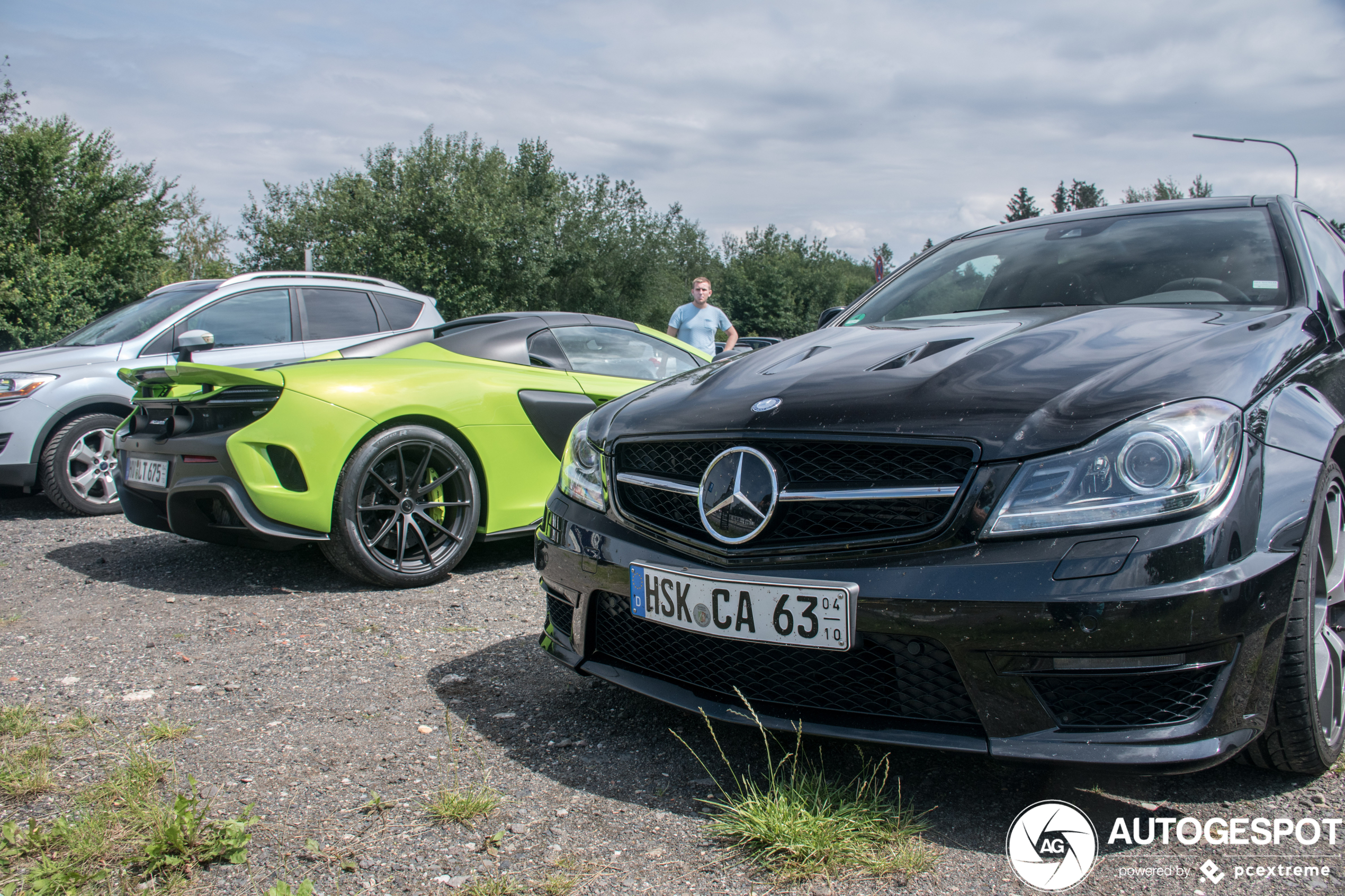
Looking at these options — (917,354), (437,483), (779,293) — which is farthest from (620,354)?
(779,293)

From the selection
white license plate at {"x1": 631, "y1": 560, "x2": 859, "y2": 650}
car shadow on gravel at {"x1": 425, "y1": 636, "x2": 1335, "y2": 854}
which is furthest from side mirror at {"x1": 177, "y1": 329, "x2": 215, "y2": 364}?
white license plate at {"x1": 631, "y1": 560, "x2": 859, "y2": 650}

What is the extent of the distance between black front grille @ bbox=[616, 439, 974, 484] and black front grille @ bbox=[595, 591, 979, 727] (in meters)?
0.34

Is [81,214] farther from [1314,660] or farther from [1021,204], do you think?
[1021,204]

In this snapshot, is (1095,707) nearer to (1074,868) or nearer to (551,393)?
(1074,868)

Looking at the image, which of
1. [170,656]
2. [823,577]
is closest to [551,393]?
[170,656]

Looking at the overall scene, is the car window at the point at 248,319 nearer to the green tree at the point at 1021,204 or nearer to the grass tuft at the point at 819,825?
the grass tuft at the point at 819,825

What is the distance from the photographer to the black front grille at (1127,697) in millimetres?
1869

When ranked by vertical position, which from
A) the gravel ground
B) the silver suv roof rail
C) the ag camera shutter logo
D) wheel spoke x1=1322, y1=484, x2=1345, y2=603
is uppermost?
the silver suv roof rail

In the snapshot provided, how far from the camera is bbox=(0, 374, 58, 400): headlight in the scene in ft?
20.9

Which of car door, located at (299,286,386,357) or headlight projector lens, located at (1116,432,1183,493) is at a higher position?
car door, located at (299,286,386,357)

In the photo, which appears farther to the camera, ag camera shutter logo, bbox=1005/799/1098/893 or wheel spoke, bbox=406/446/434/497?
wheel spoke, bbox=406/446/434/497

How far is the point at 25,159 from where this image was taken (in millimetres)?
18953

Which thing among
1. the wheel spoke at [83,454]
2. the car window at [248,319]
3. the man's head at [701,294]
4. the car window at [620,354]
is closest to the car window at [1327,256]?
the car window at [620,354]

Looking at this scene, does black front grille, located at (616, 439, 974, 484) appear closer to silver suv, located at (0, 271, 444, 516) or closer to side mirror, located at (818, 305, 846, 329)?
side mirror, located at (818, 305, 846, 329)
